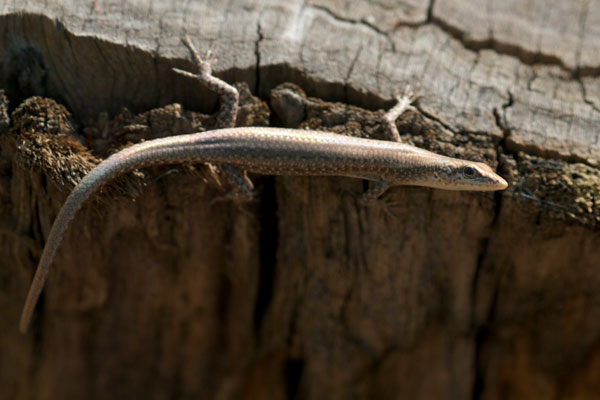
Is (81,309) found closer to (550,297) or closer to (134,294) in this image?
(134,294)

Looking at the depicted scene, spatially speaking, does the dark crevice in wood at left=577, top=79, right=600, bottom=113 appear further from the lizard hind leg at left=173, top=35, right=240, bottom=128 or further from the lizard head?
the lizard hind leg at left=173, top=35, right=240, bottom=128

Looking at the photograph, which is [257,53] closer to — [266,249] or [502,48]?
[266,249]

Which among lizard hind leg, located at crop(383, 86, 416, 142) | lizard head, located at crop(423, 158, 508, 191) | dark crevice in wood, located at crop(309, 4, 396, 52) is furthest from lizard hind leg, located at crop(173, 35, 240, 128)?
lizard head, located at crop(423, 158, 508, 191)

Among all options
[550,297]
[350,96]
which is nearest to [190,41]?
[350,96]

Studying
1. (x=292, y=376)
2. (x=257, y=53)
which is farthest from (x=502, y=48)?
(x=292, y=376)

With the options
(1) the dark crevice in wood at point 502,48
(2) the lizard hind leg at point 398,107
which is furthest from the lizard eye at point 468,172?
(1) the dark crevice in wood at point 502,48

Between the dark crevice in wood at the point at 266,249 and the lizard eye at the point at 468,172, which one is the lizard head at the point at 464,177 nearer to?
the lizard eye at the point at 468,172

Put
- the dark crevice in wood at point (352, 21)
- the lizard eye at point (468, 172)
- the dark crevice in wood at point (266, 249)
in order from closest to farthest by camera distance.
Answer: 1. the lizard eye at point (468, 172)
2. the dark crevice in wood at point (352, 21)
3. the dark crevice in wood at point (266, 249)
